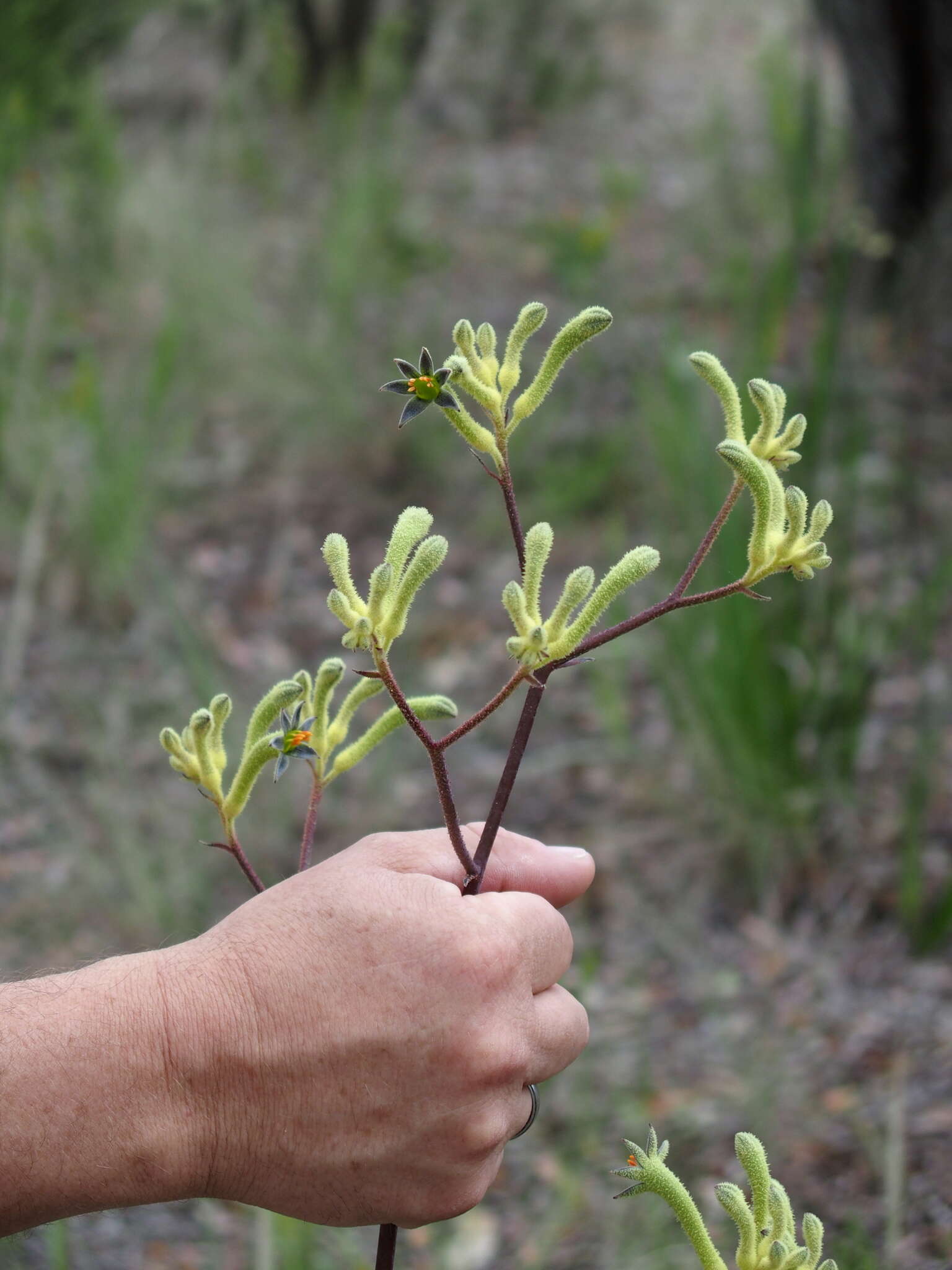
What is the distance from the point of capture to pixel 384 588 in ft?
2.14

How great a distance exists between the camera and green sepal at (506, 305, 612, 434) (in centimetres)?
71

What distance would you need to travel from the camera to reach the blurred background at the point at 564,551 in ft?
5.69

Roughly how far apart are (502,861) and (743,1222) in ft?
0.95

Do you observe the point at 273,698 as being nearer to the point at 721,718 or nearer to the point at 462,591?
the point at 721,718

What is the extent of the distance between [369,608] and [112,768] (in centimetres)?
188

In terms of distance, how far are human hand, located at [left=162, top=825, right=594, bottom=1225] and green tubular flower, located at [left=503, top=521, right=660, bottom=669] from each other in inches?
7.7

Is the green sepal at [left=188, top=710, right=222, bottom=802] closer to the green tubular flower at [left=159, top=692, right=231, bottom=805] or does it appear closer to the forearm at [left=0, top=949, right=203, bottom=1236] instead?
the green tubular flower at [left=159, top=692, right=231, bottom=805]

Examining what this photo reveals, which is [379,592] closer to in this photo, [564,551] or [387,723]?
[387,723]

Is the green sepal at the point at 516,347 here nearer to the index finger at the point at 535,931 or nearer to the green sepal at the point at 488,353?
the green sepal at the point at 488,353

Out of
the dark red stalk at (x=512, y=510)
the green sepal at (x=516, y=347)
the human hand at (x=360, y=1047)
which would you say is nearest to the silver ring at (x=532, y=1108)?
the human hand at (x=360, y=1047)

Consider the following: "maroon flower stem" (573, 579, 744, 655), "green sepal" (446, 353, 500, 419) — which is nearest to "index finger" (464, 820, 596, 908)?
"maroon flower stem" (573, 579, 744, 655)

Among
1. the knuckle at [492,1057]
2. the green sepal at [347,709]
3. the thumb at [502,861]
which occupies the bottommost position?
the knuckle at [492,1057]

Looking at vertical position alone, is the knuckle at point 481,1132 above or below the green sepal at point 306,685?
below

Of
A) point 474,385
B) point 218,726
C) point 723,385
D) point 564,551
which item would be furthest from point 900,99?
point 218,726
